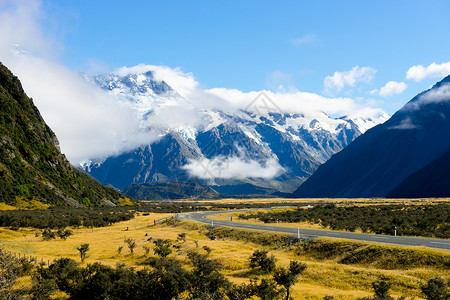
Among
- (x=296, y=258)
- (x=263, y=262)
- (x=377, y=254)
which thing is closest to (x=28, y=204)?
(x=263, y=262)

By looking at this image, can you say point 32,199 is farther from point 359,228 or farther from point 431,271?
point 431,271

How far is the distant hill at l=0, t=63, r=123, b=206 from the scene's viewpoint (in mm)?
115088

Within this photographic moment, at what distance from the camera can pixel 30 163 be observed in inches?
5354

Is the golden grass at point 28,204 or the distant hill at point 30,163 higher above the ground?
the distant hill at point 30,163

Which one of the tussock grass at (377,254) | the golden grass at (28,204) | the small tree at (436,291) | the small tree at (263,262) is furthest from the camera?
the golden grass at (28,204)

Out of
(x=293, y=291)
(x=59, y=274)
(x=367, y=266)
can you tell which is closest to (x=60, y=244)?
(x=59, y=274)

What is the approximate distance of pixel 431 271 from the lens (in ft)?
77.5

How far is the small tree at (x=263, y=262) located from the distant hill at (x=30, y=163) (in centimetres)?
10387

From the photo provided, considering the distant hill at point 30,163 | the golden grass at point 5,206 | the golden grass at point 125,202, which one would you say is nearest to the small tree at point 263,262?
the golden grass at point 5,206

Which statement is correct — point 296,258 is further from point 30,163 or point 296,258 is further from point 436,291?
point 30,163

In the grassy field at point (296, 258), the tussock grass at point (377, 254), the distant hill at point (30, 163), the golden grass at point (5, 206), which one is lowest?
the grassy field at point (296, 258)

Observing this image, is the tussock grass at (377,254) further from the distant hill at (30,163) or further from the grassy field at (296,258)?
the distant hill at (30,163)

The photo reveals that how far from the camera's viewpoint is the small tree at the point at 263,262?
98.3 feet

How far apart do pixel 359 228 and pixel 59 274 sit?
41.2 m
